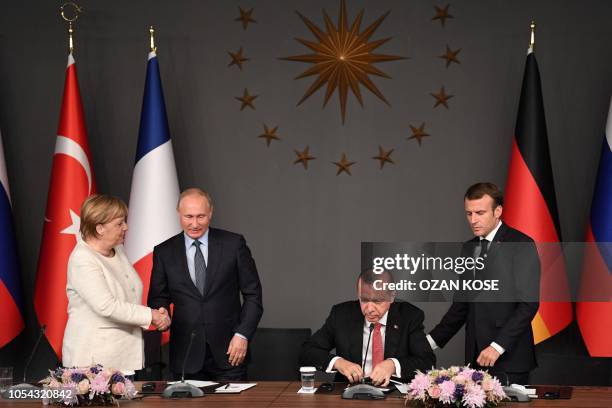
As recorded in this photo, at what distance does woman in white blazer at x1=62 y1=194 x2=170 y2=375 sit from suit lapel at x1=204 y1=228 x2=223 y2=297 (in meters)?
0.38

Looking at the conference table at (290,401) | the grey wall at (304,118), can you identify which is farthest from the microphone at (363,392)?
the grey wall at (304,118)

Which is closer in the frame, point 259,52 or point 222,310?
point 222,310

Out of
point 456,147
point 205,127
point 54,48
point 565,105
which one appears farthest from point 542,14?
point 54,48

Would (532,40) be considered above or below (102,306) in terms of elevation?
above

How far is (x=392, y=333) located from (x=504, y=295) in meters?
0.58

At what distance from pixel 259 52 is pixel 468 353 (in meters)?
2.65

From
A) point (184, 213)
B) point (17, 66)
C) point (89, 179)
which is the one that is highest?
point (17, 66)

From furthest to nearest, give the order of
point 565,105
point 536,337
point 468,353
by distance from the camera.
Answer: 1. point 565,105
2. point 536,337
3. point 468,353

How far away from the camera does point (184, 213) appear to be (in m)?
4.34

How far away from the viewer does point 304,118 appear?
19.5 ft

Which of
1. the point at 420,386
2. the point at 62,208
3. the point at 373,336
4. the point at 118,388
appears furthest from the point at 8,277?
the point at 420,386

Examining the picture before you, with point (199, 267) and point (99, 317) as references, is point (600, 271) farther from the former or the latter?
point (99, 317)

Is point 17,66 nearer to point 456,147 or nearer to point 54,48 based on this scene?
point 54,48

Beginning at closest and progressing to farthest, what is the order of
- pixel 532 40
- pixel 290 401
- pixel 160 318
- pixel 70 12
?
pixel 290 401
pixel 160 318
pixel 532 40
pixel 70 12
